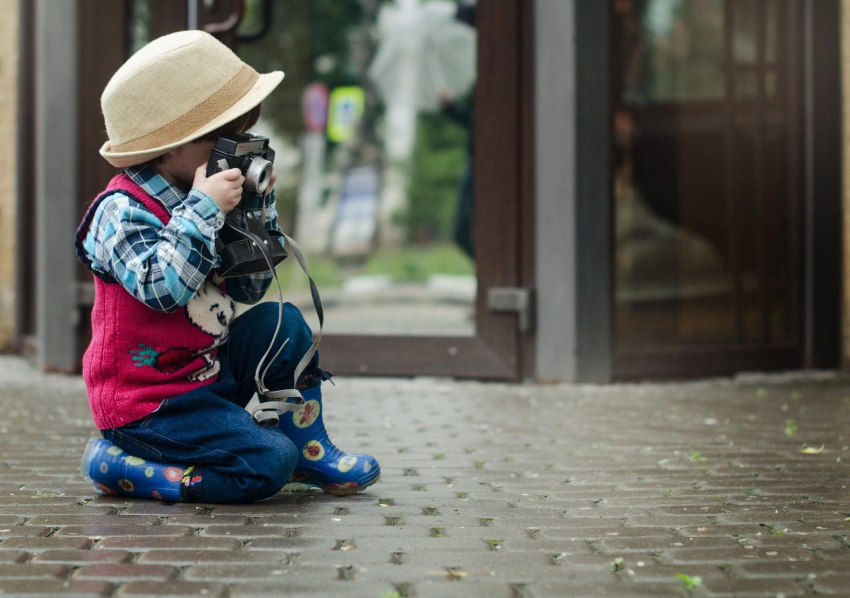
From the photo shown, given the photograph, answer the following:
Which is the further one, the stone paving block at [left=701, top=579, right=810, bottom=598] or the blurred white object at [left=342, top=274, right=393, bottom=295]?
the blurred white object at [left=342, top=274, right=393, bottom=295]

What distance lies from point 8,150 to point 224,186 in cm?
486

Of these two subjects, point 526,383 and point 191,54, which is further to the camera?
point 526,383

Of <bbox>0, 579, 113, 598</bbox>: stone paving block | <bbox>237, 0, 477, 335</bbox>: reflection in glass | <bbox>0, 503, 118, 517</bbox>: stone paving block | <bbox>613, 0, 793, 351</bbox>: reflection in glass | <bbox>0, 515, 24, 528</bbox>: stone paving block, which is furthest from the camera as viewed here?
<bbox>237, 0, 477, 335</bbox>: reflection in glass

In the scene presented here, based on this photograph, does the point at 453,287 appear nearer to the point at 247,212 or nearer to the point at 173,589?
the point at 247,212

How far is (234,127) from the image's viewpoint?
2.93m

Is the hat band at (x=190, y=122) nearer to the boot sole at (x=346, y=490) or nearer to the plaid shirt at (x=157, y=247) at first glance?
the plaid shirt at (x=157, y=247)

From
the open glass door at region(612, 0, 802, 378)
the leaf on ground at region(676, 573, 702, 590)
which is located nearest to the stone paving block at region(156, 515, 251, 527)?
the leaf on ground at region(676, 573, 702, 590)

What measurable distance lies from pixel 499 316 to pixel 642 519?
2.93 meters

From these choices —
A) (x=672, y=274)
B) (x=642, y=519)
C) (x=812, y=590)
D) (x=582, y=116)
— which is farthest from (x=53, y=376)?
(x=812, y=590)

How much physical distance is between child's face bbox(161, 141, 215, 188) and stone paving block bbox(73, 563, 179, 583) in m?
1.11

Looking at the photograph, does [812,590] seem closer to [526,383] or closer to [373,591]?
[373,591]

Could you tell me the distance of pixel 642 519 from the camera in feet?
8.73

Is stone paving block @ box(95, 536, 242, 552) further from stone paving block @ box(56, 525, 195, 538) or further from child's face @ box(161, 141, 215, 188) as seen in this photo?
child's face @ box(161, 141, 215, 188)

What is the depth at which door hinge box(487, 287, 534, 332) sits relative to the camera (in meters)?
5.48
